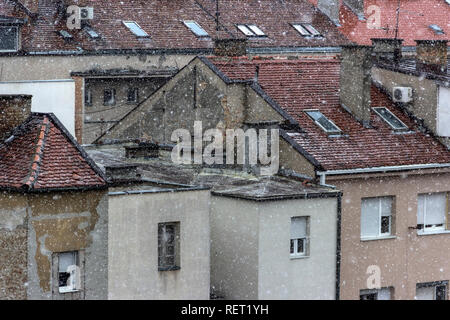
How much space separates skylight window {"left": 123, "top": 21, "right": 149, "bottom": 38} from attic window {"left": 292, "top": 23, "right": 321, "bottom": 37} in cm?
812

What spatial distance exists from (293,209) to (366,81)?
650cm

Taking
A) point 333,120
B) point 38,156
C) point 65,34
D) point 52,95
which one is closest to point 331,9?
point 65,34

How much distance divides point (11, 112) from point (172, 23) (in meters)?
24.7

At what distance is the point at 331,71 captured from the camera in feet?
121

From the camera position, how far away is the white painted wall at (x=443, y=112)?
3403 centimetres

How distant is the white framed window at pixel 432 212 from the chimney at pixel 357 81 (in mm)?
2955

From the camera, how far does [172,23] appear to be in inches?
2026

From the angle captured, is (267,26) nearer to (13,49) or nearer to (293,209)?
(13,49)

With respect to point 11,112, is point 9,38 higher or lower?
higher

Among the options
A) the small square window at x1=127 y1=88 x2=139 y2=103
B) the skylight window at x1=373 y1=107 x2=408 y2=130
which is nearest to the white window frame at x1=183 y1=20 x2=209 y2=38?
the small square window at x1=127 y1=88 x2=139 y2=103

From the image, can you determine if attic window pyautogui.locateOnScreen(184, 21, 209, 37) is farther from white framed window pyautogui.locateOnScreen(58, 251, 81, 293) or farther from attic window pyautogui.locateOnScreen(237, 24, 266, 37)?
white framed window pyautogui.locateOnScreen(58, 251, 81, 293)

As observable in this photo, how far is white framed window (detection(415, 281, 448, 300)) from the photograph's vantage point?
1287 inches

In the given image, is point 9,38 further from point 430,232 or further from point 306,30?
point 430,232

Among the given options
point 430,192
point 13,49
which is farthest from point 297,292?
point 13,49
